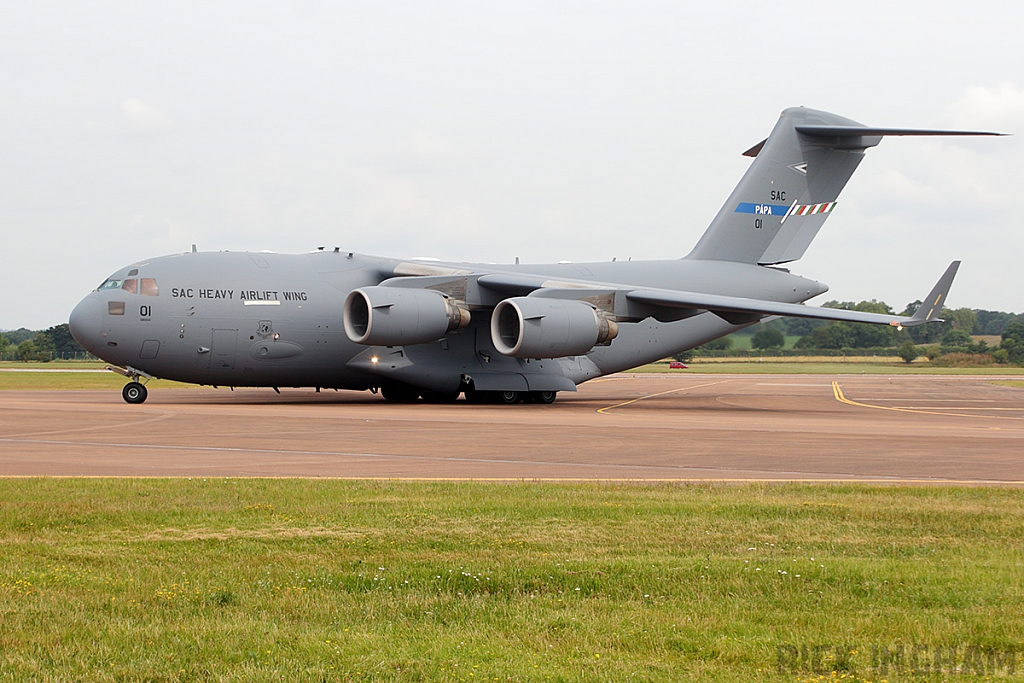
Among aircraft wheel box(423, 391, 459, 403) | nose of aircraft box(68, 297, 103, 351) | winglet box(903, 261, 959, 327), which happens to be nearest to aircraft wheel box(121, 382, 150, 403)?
nose of aircraft box(68, 297, 103, 351)

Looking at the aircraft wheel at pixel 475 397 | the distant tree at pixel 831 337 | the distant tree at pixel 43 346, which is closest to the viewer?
the aircraft wheel at pixel 475 397

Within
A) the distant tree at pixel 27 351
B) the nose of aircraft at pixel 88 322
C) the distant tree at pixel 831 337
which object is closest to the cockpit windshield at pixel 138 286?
the nose of aircraft at pixel 88 322

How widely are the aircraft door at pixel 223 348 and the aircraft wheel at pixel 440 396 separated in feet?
17.7

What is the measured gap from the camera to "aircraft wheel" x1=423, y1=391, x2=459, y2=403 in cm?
2880

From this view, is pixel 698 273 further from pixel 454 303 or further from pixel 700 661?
pixel 700 661

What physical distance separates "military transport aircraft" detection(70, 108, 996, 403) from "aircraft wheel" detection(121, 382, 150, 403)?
0.05 metres

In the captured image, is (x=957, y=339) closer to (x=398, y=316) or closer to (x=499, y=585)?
(x=398, y=316)

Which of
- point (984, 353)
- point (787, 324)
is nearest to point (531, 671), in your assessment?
point (787, 324)

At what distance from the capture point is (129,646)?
5387 mm

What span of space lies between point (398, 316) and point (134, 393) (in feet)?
22.0

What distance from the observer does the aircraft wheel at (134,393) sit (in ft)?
86.5

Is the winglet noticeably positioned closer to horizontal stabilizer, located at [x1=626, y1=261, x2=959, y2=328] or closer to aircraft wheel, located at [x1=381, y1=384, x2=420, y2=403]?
horizontal stabilizer, located at [x1=626, y1=261, x2=959, y2=328]

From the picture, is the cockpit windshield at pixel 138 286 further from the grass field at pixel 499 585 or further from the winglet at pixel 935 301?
the winglet at pixel 935 301

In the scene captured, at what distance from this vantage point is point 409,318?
26016 mm
